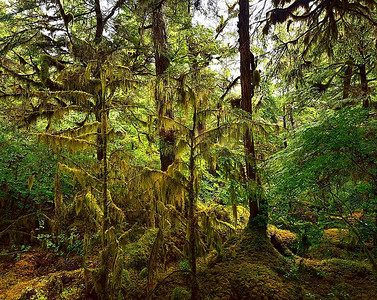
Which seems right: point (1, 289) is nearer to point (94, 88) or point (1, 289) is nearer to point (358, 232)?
point (94, 88)

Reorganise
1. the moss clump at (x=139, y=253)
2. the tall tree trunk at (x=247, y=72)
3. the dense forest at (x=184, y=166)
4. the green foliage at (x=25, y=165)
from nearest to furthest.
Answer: the dense forest at (x=184, y=166)
the moss clump at (x=139, y=253)
the tall tree trunk at (x=247, y=72)
the green foliage at (x=25, y=165)

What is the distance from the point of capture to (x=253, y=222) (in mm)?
5672

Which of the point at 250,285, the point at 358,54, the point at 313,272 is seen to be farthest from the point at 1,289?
the point at 358,54

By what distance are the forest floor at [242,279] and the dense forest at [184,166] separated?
0.10 feet

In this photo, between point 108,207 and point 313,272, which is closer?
point 108,207

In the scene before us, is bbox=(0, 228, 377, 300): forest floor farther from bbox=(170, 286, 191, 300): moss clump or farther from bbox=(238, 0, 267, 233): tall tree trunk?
bbox=(238, 0, 267, 233): tall tree trunk

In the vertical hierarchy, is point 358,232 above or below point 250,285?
above

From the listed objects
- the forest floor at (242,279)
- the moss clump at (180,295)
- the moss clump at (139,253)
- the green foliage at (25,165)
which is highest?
the green foliage at (25,165)

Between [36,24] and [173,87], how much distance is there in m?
6.31

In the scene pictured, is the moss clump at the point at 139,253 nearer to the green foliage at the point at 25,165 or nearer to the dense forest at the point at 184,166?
the dense forest at the point at 184,166

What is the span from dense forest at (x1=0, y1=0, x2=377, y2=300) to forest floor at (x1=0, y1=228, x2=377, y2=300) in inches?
1.2

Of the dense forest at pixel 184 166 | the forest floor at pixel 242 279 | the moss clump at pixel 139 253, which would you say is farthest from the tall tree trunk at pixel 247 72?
the moss clump at pixel 139 253

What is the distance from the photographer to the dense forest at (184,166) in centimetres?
336

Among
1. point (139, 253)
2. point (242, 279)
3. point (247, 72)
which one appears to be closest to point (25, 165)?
point (139, 253)
